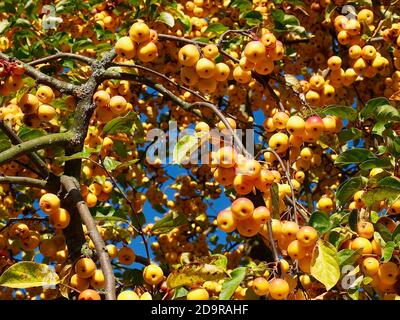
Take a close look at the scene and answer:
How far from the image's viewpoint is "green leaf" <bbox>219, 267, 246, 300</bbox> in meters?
2.18

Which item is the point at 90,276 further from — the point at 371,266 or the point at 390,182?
the point at 390,182

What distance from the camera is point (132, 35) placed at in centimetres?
283

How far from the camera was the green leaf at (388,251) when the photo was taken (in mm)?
2361

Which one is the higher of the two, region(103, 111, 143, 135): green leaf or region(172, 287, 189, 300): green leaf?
region(103, 111, 143, 135): green leaf

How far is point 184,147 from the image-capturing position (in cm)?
240

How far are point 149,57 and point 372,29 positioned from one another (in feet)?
7.11

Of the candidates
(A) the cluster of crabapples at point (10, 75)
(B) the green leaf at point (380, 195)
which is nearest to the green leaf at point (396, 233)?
(B) the green leaf at point (380, 195)

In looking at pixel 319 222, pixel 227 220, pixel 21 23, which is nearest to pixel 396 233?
pixel 319 222

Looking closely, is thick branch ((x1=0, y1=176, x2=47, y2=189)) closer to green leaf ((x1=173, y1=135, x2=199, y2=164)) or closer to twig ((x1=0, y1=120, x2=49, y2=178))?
twig ((x1=0, y1=120, x2=49, y2=178))

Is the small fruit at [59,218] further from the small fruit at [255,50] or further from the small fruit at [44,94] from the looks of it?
the small fruit at [255,50]

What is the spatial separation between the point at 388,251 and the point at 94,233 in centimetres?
118

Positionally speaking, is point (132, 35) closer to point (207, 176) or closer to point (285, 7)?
point (285, 7)

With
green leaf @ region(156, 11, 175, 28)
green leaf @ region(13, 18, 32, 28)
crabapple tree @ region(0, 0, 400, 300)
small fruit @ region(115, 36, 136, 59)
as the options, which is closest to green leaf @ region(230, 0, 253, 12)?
crabapple tree @ region(0, 0, 400, 300)

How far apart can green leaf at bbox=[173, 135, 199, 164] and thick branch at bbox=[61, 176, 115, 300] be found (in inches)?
16.4
